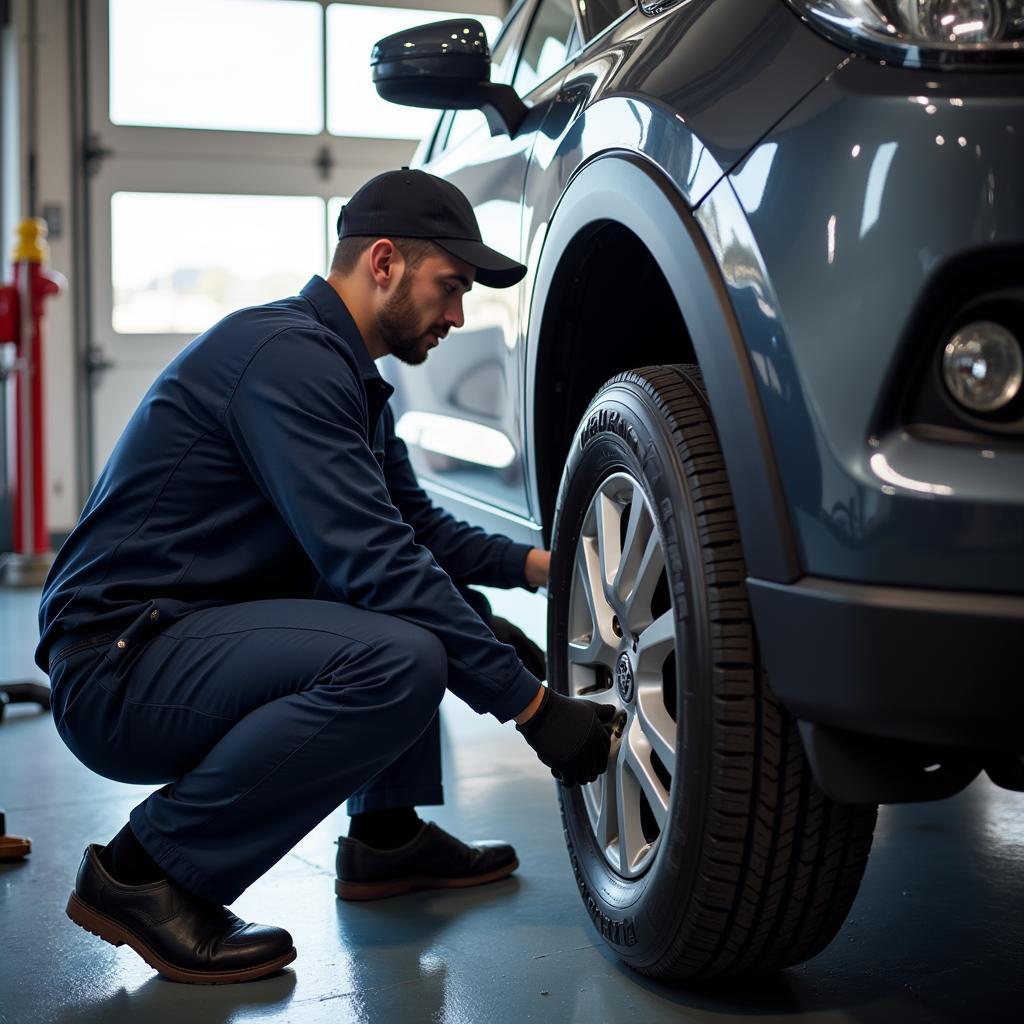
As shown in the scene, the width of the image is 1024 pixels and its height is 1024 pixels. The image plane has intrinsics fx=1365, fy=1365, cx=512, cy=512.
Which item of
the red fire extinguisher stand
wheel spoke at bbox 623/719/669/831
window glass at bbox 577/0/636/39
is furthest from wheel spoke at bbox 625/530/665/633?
the red fire extinguisher stand

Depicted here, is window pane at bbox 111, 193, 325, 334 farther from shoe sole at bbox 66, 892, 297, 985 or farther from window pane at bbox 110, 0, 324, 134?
shoe sole at bbox 66, 892, 297, 985

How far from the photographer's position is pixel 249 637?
1717 mm

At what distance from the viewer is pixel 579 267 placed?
6.27 ft

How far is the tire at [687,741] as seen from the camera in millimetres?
1382

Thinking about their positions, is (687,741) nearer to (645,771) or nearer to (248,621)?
(645,771)

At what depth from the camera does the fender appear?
4.18ft

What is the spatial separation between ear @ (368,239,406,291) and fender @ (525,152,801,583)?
0.40 m

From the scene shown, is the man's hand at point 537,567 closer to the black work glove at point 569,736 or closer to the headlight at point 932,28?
the black work glove at point 569,736

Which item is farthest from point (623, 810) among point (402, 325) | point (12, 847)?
point (12, 847)

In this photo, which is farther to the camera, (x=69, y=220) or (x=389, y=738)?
(x=69, y=220)

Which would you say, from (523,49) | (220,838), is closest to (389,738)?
(220,838)

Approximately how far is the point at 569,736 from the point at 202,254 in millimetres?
6262

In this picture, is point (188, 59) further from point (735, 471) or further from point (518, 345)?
point (735, 471)

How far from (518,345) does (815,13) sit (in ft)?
3.08
